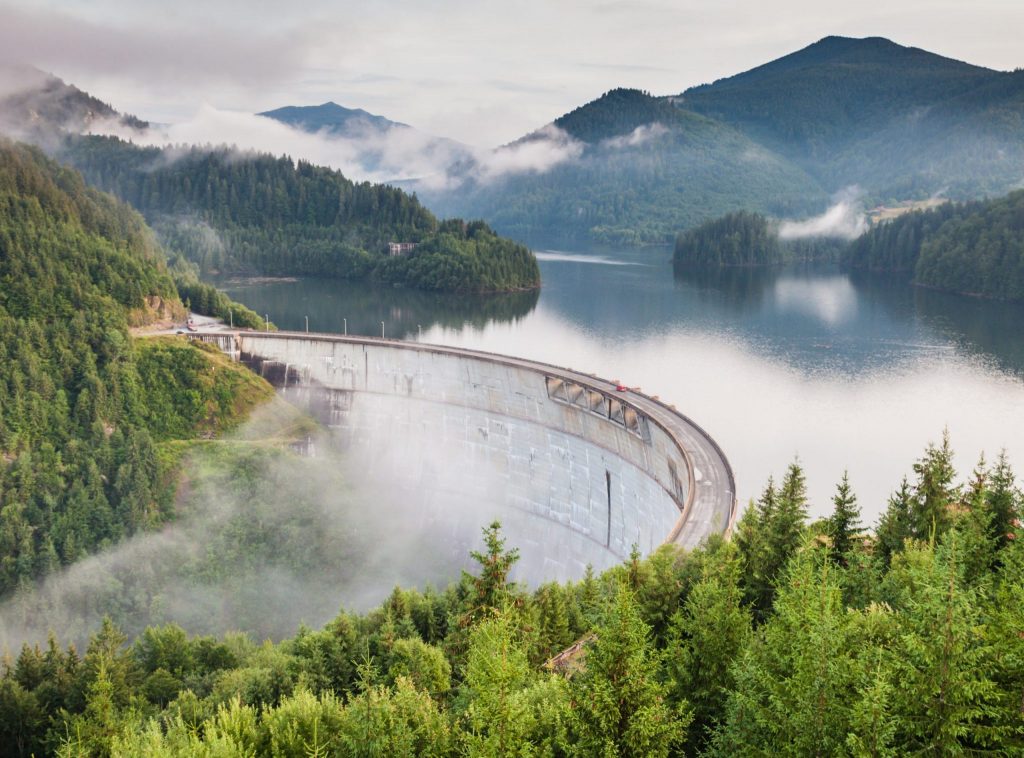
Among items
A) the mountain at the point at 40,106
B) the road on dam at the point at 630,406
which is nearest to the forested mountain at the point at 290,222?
the mountain at the point at 40,106

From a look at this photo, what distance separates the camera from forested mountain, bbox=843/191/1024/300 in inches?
3460

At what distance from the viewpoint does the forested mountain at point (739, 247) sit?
127 m

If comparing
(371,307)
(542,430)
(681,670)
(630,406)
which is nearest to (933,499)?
(681,670)

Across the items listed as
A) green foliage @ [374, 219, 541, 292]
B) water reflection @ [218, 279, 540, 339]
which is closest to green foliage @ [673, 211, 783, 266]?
green foliage @ [374, 219, 541, 292]

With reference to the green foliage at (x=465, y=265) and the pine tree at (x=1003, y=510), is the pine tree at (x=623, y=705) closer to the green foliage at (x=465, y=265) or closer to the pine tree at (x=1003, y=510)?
the pine tree at (x=1003, y=510)

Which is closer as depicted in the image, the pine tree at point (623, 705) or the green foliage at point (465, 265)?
the pine tree at point (623, 705)

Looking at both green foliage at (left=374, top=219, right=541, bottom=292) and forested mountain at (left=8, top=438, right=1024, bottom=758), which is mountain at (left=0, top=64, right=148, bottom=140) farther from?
forested mountain at (left=8, top=438, right=1024, bottom=758)

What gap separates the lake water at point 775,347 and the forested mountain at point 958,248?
3.73m

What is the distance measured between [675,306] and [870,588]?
2819 inches

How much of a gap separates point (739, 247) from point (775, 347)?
6423 centimetres

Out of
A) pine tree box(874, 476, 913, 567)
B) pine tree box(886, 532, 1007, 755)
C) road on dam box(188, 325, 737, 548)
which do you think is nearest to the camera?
pine tree box(886, 532, 1007, 755)

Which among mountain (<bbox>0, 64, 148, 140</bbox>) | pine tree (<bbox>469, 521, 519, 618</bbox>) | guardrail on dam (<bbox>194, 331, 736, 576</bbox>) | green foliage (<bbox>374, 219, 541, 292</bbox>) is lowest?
guardrail on dam (<bbox>194, 331, 736, 576</bbox>)

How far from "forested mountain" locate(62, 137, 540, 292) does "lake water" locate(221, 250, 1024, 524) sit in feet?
18.1

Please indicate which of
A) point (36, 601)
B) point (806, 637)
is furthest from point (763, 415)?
point (806, 637)
